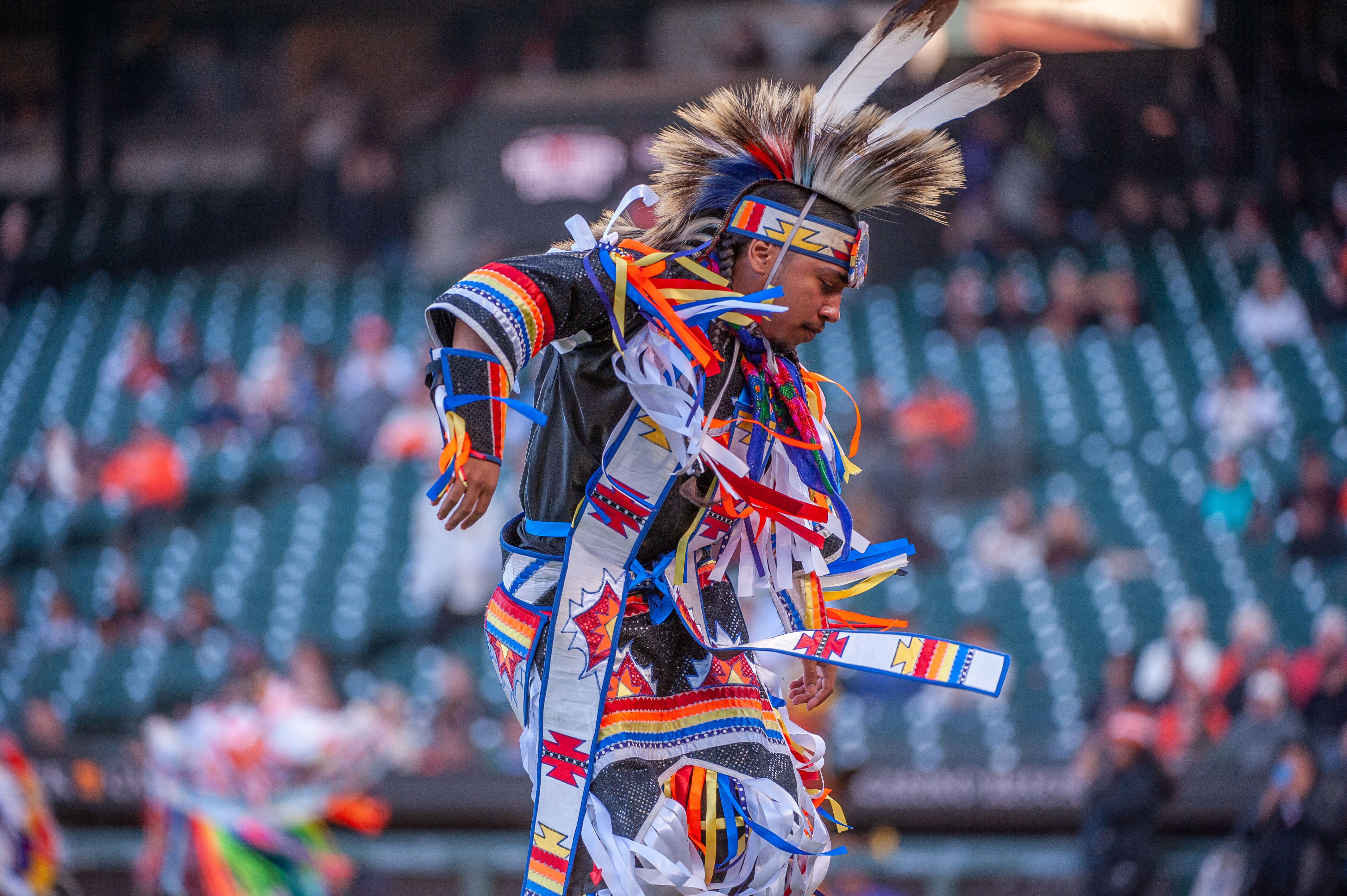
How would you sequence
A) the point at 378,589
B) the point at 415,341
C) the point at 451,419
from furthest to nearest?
the point at 415,341 → the point at 378,589 → the point at 451,419

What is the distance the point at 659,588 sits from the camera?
2070 mm

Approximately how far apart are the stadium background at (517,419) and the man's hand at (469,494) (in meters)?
3.97

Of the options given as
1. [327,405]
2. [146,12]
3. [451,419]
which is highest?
[146,12]

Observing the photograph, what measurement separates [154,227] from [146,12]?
1.58 metres

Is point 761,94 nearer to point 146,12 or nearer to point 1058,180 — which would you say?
point 1058,180

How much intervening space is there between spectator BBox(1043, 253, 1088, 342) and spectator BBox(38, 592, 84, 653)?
5.76m

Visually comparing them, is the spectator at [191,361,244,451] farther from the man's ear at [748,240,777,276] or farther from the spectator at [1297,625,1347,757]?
the man's ear at [748,240,777,276]

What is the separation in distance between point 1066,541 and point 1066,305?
2250 millimetres

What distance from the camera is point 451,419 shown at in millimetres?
1786

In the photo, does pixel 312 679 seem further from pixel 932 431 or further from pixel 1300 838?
pixel 1300 838

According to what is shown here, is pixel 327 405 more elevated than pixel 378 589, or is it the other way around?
pixel 327 405

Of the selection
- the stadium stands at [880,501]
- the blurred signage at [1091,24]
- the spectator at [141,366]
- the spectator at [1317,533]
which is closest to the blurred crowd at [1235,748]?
the stadium stands at [880,501]

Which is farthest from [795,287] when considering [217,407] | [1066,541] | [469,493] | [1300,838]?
[217,407]

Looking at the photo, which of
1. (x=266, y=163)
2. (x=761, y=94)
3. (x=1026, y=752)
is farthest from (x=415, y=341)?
(x=761, y=94)
